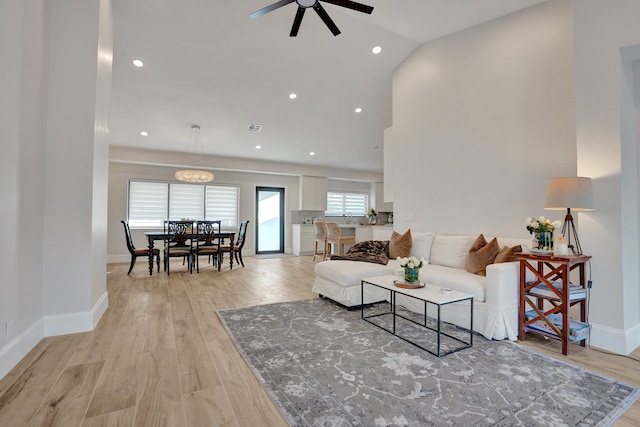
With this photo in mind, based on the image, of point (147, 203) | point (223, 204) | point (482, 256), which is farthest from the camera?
point (223, 204)

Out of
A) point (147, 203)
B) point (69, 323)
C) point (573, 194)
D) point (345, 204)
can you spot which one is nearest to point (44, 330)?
point (69, 323)

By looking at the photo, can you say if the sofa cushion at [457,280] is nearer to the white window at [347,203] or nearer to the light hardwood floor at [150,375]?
the light hardwood floor at [150,375]

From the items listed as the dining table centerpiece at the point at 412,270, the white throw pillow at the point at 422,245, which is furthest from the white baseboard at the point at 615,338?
the white throw pillow at the point at 422,245

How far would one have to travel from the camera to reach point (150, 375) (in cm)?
190

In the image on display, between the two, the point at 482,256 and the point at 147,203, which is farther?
the point at 147,203

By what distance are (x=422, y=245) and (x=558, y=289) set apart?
1.60 metres

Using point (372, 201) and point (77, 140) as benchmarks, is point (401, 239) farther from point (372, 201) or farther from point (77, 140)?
point (372, 201)

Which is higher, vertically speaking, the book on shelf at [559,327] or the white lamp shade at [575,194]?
the white lamp shade at [575,194]

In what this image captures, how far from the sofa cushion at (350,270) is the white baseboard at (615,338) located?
70.6 inches

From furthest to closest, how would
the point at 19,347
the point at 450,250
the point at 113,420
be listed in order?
the point at 450,250
the point at 19,347
the point at 113,420

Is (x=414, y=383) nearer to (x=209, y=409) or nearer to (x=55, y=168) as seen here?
(x=209, y=409)

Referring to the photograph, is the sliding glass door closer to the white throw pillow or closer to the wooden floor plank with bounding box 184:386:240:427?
the white throw pillow

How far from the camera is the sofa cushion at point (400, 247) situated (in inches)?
155

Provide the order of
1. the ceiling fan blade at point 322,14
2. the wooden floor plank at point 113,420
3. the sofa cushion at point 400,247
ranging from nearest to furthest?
the wooden floor plank at point 113,420 → the ceiling fan blade at point 322,14 → the sofa cushion at point 400,247
